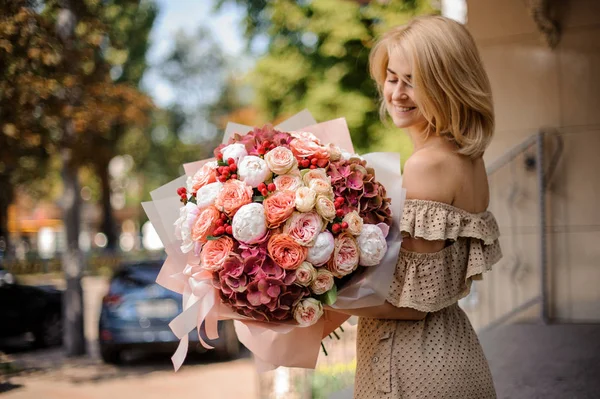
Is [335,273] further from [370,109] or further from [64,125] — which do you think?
[370,109]

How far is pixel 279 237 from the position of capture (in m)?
1.83

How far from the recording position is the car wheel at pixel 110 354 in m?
10.5

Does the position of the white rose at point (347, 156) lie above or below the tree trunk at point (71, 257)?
above

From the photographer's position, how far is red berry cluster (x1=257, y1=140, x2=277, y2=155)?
1.98 meters

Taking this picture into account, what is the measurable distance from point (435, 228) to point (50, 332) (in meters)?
11.7

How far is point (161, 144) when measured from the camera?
109 feet

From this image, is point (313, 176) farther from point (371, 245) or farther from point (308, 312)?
point (308, 312)

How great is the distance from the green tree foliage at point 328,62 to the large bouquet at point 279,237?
1204cm

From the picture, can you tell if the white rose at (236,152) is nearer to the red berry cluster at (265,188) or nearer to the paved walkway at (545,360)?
the red berry cluster at (265,188)

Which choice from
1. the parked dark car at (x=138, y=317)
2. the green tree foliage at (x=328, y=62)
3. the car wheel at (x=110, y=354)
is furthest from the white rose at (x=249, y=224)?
the green tree foliage at (x=328, y=62)

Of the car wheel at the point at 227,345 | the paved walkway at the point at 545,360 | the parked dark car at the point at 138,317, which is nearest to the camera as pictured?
the paved walkway at the point at 545,360

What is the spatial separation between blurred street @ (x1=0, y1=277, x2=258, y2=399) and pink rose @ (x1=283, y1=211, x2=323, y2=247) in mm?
6141

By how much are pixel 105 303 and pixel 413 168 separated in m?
9.14

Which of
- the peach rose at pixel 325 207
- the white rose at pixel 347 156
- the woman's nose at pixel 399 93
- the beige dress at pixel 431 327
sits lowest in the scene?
the beige dress at pixel 431 327
